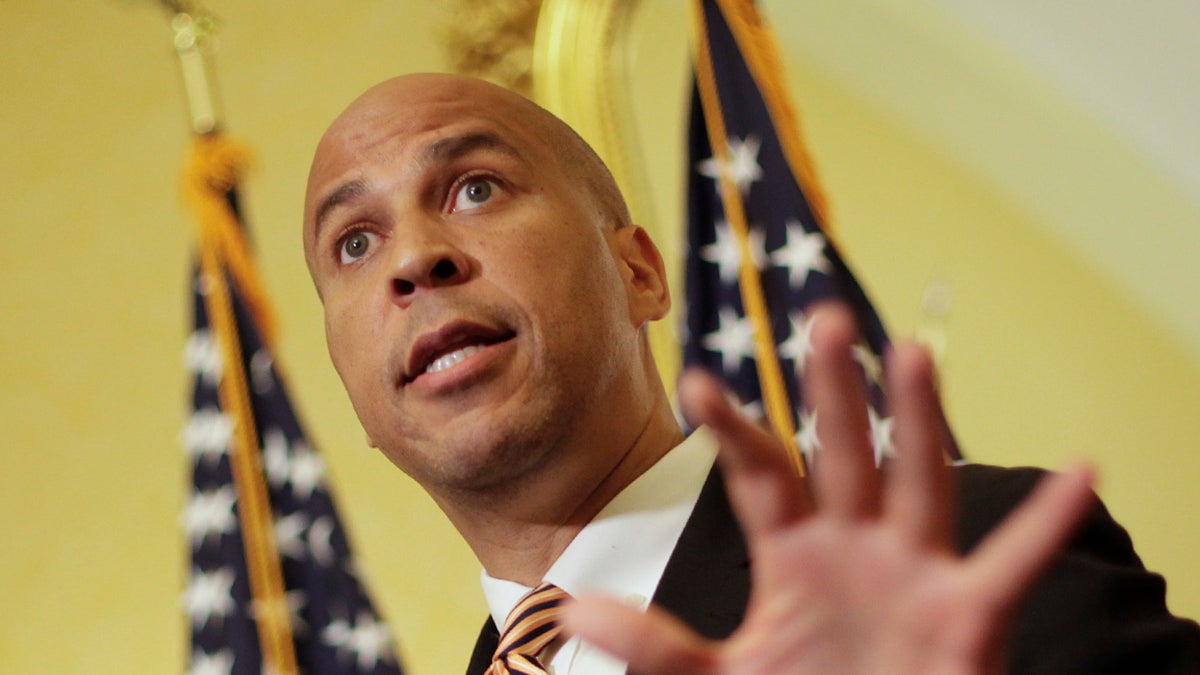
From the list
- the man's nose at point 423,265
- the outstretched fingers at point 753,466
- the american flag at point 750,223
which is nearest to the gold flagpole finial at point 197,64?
the american flag at point 750,223

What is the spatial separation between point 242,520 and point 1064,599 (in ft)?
7.38

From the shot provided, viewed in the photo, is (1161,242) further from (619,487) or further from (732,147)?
(619,487)

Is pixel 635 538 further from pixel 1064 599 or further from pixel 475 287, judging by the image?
pixel 1064 599

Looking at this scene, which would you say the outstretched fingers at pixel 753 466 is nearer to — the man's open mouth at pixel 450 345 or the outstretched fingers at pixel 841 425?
the outstretched fingers at pixel 841 425

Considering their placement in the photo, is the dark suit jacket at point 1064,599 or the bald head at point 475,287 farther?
the bald head at point 475,287

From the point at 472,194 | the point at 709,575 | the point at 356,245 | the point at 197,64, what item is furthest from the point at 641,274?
the point at 197,64

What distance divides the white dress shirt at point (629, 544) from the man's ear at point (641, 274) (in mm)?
230

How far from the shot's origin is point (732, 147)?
2721 millimetres

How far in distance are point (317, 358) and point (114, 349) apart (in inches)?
22.6

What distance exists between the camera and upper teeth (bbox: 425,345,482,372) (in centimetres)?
148

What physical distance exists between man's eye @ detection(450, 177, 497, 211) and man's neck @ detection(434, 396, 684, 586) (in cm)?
33

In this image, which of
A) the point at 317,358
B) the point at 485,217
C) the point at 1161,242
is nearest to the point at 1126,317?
the point at 1161,242

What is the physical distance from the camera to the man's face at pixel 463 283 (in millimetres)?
1487

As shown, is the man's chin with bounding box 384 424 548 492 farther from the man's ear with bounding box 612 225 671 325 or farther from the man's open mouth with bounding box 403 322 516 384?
the man's ear with bounding box 612 225 671 325
